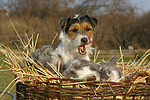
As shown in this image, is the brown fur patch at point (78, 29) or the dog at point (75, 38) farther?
the brown fur patch at point (78, 29)

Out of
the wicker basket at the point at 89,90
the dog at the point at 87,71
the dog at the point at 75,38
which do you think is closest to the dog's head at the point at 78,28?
the dog at the point at 75,38

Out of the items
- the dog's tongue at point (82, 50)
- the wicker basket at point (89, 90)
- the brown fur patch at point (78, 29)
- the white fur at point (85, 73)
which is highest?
the brown fur patch at point (78, 29)

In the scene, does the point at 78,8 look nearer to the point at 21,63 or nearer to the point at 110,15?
the point at 110,15

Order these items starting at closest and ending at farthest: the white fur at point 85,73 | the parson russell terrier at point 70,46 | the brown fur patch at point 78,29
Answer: the white fur at point 85,73 < the parson russell terrier at point 70,46 < the brown fur patch at point 78,29

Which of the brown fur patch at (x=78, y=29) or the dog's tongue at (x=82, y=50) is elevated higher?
the brown fur patch at (x=78, y=29)

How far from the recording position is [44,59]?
1.78m

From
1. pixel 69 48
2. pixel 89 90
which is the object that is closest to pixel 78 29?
pixel 69 48

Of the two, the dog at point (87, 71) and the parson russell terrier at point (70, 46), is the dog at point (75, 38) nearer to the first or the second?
the parson russell terrier at point (70, 46)

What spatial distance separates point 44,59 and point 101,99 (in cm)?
71

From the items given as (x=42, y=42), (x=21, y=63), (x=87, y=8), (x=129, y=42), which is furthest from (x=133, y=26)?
(x=21, y=63)

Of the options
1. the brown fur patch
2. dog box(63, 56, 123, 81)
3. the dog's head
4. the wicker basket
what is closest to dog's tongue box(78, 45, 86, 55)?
the dog's head

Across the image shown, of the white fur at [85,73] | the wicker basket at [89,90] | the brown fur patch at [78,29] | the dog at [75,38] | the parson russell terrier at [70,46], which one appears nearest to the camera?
the wicker basket at [89,90]

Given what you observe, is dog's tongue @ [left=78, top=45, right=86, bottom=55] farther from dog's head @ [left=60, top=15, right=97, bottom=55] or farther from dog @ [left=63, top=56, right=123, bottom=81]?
dog @ [left=63, top=56, right=123, bottom=81]

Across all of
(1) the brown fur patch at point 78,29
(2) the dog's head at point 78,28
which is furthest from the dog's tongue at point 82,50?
(1) the brown fur patch at point 78,29
